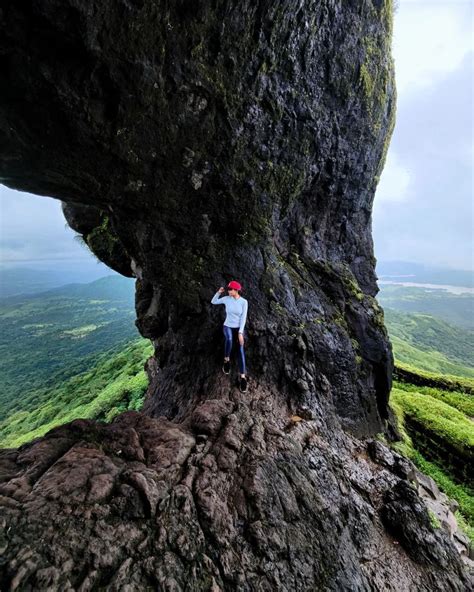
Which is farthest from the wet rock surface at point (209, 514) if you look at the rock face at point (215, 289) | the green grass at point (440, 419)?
the green grass at point (440, 419)

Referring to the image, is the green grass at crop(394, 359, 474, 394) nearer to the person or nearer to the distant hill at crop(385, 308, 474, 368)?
the person

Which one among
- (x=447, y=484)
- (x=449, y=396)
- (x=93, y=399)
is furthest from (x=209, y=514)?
(x=93, y=399)

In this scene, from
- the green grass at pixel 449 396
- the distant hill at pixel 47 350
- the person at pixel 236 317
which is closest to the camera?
the person at pixel 236 317

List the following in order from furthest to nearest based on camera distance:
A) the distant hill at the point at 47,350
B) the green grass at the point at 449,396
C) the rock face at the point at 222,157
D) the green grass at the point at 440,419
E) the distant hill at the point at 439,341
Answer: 1. the distant hill at the point at 439,341
2. the distant hill at the point at 47,350
3. the green grass at the point at 449,396
4. the green grass at the point at 440,419
5. the rock face at the point at 222,157

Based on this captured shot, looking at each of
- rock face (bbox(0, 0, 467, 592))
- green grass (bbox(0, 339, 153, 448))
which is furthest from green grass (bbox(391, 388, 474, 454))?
green grass (bbox(0, 339, 153, 448))

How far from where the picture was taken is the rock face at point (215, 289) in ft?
17.9

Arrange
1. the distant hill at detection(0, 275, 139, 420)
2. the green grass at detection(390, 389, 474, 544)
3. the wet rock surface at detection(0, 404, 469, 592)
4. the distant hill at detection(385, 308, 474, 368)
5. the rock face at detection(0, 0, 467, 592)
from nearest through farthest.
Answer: the wet rock surface at detection(0, 404, 469, 592)
the rock face at detection(0, 0, 467, 592)
the green grass at detection(390, 389, 474, 544)
the distant hill at detection(0, 275, 139, 420)
the distant hill at detection(385, 308, 474, 368)

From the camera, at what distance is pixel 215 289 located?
11102 mm

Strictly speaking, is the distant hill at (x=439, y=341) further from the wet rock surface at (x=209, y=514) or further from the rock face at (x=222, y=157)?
the wet rock surface at (x=209, y=514)

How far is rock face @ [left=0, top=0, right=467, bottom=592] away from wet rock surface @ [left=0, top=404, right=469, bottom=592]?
0.04 meters

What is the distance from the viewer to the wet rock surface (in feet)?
15.4

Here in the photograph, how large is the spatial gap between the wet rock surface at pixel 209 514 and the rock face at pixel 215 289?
0.12 feet

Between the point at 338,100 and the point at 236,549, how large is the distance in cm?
1483

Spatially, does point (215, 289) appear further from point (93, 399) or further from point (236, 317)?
point (93, 399)
